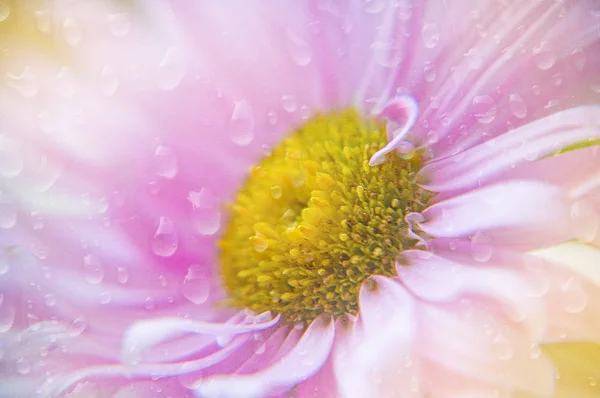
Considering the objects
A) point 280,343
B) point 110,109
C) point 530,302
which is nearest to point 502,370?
point 530,302

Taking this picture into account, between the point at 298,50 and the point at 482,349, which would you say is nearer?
the point at 482,349

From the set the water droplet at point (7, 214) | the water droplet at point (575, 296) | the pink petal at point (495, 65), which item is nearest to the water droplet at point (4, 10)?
the water droplet at point (7, 214)

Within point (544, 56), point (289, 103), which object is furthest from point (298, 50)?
point (544, 56)

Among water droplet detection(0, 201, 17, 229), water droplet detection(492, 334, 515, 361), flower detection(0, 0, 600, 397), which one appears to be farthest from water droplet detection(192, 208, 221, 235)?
water droplet detection(492, 334, 515, 361)

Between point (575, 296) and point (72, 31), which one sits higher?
point (72, 31)

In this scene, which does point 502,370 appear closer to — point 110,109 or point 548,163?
point 548,163

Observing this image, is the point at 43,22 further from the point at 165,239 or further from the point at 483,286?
the point at 483,286

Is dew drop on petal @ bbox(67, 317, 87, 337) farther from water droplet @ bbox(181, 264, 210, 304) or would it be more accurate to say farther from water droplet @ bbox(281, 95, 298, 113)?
water droplet @ bbox(281, 95, 298, 113)
